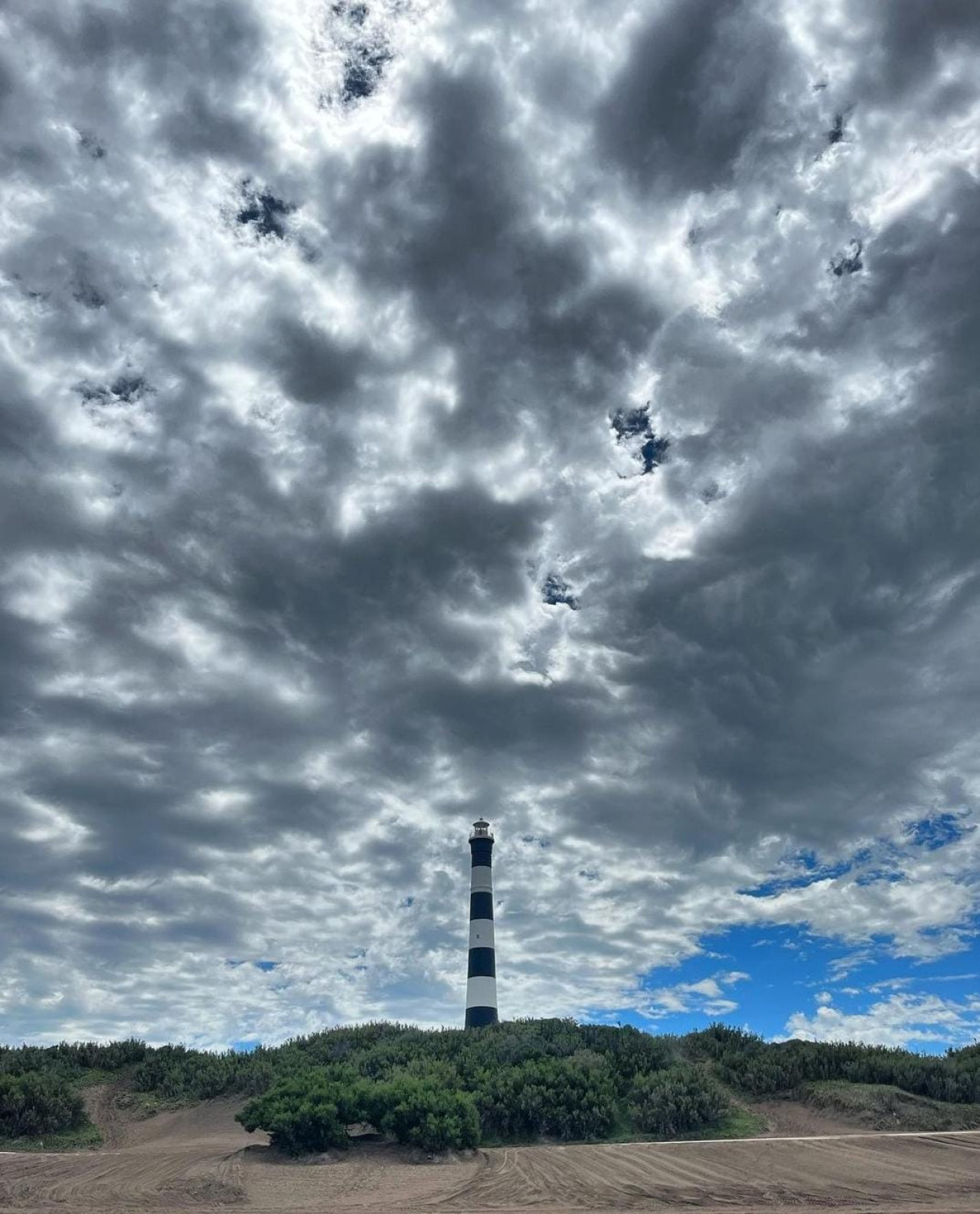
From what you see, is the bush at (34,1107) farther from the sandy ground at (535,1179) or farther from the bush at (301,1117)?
the bush at (301,1117)

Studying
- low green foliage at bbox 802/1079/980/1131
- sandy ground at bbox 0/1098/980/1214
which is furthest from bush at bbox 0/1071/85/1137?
low green foliage at bbox 802/1079/980/1131

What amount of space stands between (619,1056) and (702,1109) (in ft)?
13.1

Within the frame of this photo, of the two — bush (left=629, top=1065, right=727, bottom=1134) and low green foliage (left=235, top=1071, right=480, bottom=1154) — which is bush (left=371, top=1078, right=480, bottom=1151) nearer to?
low green foliage (left=235, top=1071, right=480, bottom=1154)

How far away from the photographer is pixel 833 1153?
1520 centimetres

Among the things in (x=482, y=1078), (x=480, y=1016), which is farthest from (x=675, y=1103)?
(x=480, y=1016)

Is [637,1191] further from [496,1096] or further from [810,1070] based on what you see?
[810,1070]

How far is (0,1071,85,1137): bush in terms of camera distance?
21.1 metres

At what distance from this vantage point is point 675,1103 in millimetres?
19781

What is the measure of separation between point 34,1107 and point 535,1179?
13979mm

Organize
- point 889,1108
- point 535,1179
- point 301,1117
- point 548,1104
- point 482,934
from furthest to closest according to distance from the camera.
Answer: point 482,934
point 889,1108
point 548,1104
point 301,1117
point 535,1179

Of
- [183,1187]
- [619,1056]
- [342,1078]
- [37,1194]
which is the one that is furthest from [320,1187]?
[619,1056]

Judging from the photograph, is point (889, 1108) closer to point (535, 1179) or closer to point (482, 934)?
point (535, 1179)

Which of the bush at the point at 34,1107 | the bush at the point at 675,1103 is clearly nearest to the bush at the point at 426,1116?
the bush at the point at 675,1103

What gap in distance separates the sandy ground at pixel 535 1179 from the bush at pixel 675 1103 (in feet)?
9.07
